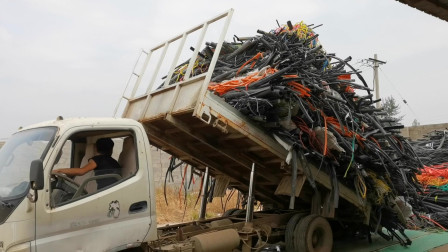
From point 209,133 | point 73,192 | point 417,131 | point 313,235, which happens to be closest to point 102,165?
point 73,192

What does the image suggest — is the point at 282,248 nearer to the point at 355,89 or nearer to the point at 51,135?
the point at 355,89

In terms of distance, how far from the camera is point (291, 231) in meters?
5.54

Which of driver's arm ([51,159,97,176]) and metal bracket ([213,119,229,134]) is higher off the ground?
metal bracket ([213,119,229,134])

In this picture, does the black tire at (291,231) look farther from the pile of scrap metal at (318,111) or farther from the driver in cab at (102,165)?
the driver in cab at (102,165)

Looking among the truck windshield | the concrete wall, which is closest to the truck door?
the truck windshield

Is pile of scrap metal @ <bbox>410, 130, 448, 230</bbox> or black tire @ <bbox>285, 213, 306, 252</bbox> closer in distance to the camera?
black tire @ <bbox>285, 213, 306, 252</bbox>

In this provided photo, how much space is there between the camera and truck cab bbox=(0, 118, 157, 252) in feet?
10.5

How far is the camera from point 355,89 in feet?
19.8

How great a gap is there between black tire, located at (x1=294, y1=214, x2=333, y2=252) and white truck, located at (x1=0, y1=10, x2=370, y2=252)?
0.05 ft

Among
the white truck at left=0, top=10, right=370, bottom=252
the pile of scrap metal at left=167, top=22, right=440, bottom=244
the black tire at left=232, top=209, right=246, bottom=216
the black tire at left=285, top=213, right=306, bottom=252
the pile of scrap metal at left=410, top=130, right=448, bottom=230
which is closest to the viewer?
the white truck at left=0, top=10, right=370, bottom=252

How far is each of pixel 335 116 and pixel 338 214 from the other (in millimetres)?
1801

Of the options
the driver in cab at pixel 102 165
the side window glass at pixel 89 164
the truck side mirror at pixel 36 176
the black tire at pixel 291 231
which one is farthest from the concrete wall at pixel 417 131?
the truck side mirror at pixel 36 176

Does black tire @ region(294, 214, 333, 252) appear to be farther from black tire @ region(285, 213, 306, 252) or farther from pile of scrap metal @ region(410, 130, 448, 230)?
pile of scrap metal @ region(410, 130, 448, 230)

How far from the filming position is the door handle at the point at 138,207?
12.6 feet
